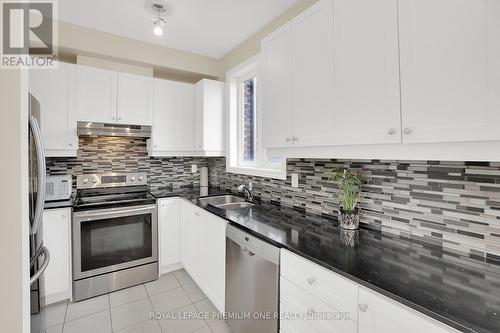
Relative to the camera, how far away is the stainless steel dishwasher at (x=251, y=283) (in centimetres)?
139

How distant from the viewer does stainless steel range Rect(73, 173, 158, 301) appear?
2.20 meters

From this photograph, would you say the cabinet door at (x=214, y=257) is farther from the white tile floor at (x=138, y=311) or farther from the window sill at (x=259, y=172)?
the window sill at (x=259, y=172)

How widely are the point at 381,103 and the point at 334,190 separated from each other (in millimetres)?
797

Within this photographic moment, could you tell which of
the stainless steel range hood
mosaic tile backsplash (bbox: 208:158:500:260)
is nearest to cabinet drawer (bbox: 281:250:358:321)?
mosaic tile backsplash (bbox: 208:158:500:260)

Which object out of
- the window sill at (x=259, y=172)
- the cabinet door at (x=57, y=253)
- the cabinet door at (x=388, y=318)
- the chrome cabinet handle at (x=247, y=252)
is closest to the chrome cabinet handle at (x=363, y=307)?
the cabinet door at (x=388, y=318)

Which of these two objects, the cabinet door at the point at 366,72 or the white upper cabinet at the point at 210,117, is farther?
the white upper cabinet at the point at 210,117

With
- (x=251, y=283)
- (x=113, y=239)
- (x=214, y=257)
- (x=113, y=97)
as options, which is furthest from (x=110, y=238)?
(x=251, y=283)

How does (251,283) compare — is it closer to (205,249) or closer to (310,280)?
(310,280)

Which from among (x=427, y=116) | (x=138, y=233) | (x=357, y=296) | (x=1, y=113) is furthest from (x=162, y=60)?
(x=357, y=296)

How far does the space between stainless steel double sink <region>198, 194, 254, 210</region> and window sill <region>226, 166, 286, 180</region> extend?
1.00ft

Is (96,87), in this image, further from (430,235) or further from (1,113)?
(430,235)

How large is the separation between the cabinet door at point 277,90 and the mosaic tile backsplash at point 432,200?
434 mm

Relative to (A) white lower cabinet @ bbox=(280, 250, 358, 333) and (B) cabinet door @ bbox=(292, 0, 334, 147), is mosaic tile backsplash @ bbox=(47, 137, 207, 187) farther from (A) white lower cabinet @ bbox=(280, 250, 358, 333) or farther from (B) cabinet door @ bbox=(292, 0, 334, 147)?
(A) white lower cabinet @ bbox=(280, 250, 358, 333)

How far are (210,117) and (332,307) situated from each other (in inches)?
92.5
